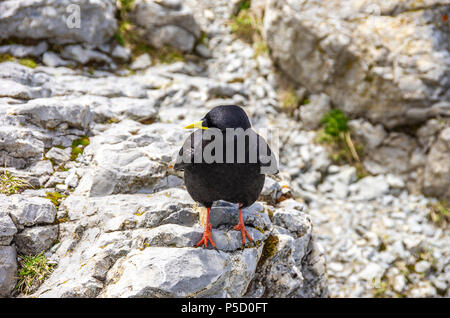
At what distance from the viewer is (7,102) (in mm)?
5660

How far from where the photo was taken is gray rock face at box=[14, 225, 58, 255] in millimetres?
3998

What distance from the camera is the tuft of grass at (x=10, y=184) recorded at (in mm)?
4387

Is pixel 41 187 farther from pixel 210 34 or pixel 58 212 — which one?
pixel 210 34

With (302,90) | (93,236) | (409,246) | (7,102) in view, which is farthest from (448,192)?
(7,102)

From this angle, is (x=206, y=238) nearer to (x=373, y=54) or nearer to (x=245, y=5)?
(x=373, y=54)

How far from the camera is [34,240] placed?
4.03 metres

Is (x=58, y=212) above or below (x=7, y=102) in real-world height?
below

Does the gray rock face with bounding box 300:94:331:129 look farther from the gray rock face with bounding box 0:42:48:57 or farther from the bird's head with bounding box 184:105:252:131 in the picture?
the gray rock face with bounding box 0:42:48:57

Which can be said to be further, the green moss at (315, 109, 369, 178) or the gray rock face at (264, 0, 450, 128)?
the green moss at (315, 109, 369, 178)

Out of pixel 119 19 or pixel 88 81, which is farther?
pixel 119 19

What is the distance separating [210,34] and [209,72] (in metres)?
1.84

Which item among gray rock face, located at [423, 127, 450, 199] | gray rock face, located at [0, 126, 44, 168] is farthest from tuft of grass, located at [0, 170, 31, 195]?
gray rock face, located at [423, 127, 450, 199]

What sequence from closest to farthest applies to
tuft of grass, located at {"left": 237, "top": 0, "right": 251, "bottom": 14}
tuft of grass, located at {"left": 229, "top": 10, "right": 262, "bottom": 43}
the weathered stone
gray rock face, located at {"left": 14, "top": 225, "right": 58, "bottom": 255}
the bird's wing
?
the bird's wing, gray rock face, located at {"left": 14, "top": 225, "right": 58, "bottom": 255}, the weathered stone, tuft of grass, located at {"left": 229, "top": 10, "right": 262, "bottom": 43}, tuft of grass, located at {"left": 237, "top": 0, "right": 251, "bottom": 14}

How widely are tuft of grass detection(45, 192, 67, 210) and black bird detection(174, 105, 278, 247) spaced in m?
1.93
